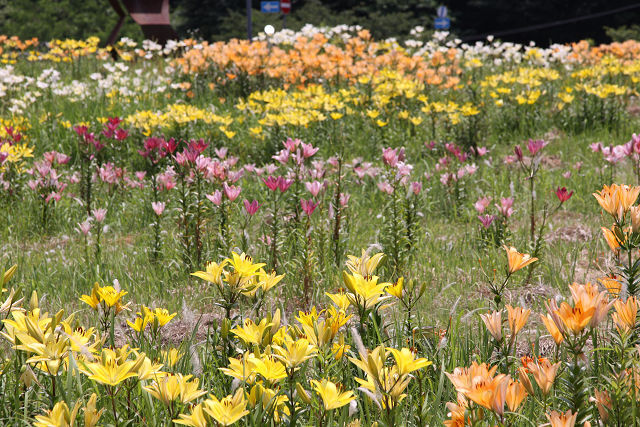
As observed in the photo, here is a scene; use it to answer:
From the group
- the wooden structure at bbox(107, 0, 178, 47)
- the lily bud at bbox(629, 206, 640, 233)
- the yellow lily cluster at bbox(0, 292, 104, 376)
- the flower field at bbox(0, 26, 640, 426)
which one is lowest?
the flower field at bbox(0, 26, 640, 426)

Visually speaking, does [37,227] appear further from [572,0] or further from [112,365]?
[572,0]

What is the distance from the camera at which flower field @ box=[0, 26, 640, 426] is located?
1421mm

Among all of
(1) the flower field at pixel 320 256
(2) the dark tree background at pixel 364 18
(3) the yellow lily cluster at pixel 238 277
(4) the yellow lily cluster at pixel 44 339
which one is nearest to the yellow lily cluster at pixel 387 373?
(1) the flower field at pixel 320 256

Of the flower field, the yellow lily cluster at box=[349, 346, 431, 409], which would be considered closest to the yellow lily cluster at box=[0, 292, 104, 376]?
the flower field

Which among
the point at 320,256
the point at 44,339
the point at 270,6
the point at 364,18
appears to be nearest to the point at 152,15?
the point at 270,6

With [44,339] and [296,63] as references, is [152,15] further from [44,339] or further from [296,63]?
[44,339]

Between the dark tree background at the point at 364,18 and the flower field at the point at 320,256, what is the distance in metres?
11.1

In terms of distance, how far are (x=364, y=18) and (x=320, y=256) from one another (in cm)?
1765

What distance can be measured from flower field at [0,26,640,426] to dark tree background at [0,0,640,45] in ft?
36.3

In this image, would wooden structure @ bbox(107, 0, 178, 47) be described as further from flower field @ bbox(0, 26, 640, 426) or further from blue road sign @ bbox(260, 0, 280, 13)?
flower field @ bbox(0, 26, 640, 426)

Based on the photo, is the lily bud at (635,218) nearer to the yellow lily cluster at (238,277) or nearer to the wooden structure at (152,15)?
the yellow lily cluster at (238,277)

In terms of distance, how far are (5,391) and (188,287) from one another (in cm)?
146

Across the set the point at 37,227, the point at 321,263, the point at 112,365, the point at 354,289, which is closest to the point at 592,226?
the point at 321,263

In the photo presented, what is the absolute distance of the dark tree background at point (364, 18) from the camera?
19953mm
